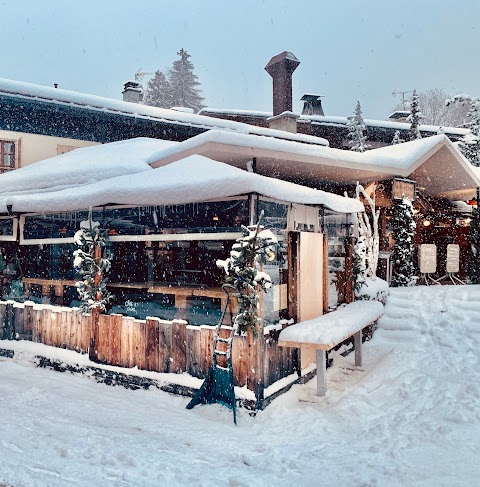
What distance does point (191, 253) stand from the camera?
13086 millimetres

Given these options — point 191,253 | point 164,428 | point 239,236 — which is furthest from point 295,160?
point 164,428

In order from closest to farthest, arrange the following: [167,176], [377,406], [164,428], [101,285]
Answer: [164,428] → [377,406] → [167,176] → [101,285]

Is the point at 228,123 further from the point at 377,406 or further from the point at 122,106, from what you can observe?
the point at 377,406

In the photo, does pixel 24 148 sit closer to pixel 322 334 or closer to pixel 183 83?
pixel 322 334

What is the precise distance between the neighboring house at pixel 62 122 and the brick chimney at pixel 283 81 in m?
4.00

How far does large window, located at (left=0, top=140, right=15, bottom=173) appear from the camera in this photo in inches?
587

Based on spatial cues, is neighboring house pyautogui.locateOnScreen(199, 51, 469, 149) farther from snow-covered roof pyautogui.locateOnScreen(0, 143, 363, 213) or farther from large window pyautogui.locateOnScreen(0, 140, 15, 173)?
snow-covered roof pyautogui.locateOnScreen(0, 143, 363, 213)

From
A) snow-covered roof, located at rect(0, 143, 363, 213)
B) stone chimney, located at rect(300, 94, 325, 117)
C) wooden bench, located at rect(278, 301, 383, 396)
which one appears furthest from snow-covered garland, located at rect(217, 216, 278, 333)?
stone chimney, located at rect(300, 94, 325, 117)

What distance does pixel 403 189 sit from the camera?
1547 cm

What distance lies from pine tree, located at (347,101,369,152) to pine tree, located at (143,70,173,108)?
1248 inches

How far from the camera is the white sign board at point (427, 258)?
16641mm

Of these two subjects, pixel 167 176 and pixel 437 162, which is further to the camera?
pixel 437 162

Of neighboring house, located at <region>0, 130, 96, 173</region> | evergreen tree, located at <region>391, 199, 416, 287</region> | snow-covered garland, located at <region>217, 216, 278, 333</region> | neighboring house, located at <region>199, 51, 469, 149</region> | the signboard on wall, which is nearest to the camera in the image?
snow-covered garland, located at <region>217, 216, 278, 333</region>

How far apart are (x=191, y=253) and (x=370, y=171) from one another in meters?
5.44
